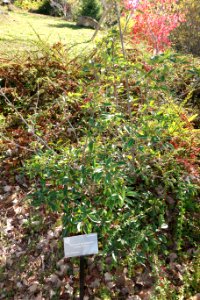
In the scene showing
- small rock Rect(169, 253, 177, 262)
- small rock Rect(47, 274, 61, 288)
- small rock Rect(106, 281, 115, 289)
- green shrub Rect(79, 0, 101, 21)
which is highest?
green shrub Rect(79, 0, 101, 21)

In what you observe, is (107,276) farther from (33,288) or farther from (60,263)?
(33,288)

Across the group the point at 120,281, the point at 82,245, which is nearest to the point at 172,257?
the point at 120,281

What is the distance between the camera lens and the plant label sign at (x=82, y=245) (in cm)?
184

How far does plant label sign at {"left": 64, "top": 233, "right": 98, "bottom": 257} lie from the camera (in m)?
1.84

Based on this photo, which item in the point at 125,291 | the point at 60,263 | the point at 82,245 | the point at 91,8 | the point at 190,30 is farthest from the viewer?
the point at 91,8

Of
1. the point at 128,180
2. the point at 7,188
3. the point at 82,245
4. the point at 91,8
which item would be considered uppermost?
the point at 91,8

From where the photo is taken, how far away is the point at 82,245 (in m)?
1.84

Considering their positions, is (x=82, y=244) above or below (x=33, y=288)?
above

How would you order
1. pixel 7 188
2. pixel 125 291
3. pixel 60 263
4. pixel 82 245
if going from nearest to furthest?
pixel 82 245
pixel 125 291
pixel 60 263
pixel 7 188

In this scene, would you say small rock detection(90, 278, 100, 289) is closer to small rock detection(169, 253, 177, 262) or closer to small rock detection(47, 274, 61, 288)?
small rock detection(47, 274, 61, 288)

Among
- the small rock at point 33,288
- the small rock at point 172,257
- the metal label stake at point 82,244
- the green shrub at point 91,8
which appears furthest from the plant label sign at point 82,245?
the green shrub at point 91,8

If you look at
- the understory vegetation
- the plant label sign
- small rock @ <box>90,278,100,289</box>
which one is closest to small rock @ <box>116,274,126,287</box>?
the understory vegetation

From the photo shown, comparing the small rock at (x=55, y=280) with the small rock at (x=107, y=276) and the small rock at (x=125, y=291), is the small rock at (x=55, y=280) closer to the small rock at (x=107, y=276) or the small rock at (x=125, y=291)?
the small rock at (x=107, y=276)

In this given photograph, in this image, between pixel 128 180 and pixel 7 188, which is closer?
pixel 128 180
